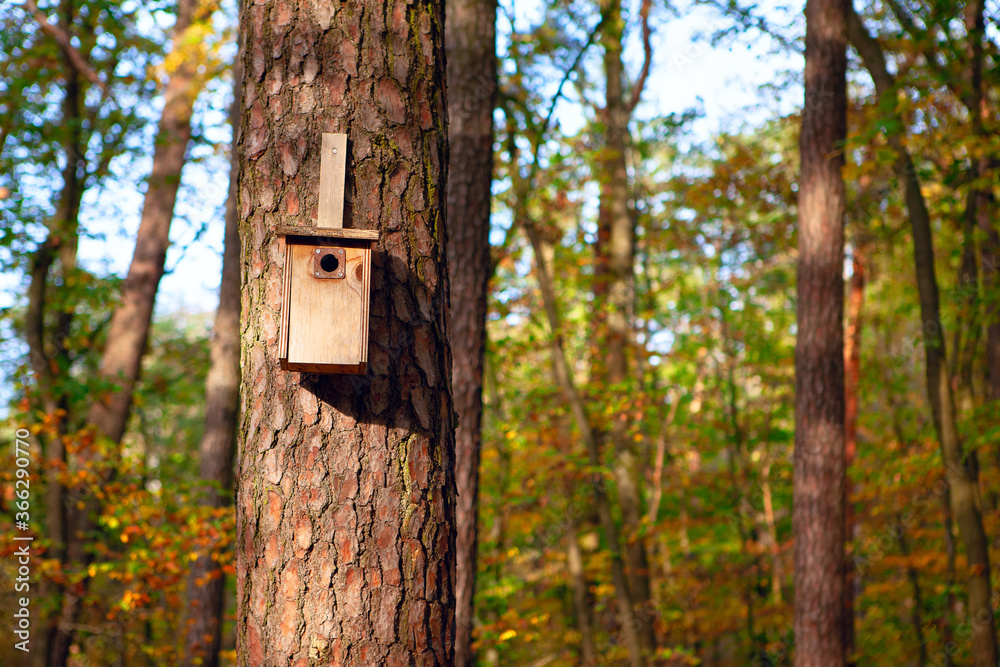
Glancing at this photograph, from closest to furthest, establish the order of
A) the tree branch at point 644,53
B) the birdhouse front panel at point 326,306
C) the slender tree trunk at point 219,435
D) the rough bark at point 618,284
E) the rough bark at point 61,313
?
the birdhouse front panel at point 326,306 < the slender tree trunk at point 219,435 < the rough bark at point 61,313 < the rough bark at point 618,284 < the tree branch at point 644,53

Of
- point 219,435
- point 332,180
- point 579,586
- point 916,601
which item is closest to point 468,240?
point 332,180

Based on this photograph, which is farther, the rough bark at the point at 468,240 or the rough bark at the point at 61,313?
the rough bark at the point at 61,313

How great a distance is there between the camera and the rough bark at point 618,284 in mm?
9102

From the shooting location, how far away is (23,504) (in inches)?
249

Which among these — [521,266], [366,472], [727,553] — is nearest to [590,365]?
[521,266]

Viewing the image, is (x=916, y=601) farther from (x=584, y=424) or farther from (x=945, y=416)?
(x=584, y=424)

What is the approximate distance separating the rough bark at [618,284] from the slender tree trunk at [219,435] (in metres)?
4.07

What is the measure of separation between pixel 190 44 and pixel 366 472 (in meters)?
7.55

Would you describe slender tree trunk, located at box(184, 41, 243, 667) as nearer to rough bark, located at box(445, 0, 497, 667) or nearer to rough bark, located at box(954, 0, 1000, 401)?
rough bark, located at box(445, 0, 497, 667)

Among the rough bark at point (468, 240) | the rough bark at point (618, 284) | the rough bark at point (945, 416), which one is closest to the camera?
the rough bark at point (468, 240)

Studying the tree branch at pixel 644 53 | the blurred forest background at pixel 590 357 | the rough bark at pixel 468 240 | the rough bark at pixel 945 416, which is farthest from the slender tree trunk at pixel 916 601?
the tree branch at pixel 644 53

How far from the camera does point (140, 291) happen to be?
7.86 meters

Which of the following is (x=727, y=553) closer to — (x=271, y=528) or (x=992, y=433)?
(x=992, y=433)

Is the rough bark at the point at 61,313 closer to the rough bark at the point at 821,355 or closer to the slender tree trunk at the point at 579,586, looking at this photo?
the slender tree trunk at the point at 579,586
